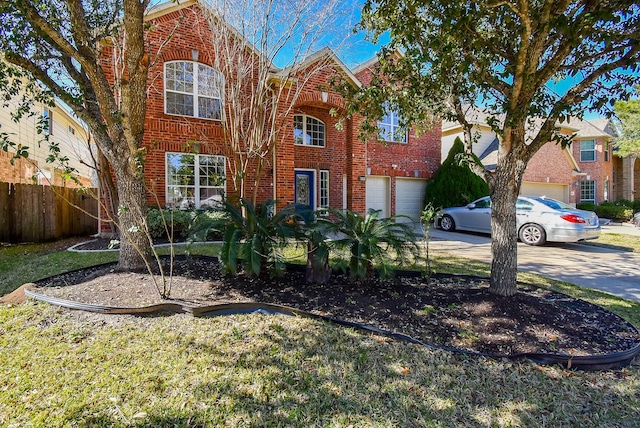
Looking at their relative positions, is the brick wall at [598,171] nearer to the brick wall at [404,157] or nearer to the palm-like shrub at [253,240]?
the brick wall at [404,157]

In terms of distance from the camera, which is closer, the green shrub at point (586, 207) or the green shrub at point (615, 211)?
the green shrub at point (615, 211)

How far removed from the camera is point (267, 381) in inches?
96.5

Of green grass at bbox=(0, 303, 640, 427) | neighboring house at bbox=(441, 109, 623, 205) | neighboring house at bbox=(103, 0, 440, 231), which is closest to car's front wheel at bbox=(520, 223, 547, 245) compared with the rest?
neighboring house at bbox=(103, 0, 440, 231)

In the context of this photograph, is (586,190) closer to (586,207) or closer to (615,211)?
(586,207)

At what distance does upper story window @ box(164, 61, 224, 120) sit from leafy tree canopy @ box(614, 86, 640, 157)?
16.5m

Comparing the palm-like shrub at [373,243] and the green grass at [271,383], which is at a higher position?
the palm-like shrub at [373,243]

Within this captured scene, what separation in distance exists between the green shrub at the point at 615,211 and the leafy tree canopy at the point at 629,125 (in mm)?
3562

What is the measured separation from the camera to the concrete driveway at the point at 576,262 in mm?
5445

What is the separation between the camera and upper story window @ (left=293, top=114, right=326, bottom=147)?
41.9 ft

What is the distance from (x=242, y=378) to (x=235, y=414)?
36 cm

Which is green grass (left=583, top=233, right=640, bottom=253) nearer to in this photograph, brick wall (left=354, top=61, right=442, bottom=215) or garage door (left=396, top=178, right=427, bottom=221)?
garage door (left=396, top=178, right=427, bottom=221)

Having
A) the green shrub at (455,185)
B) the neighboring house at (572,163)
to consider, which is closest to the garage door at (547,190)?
the neighboring house at (572,163)

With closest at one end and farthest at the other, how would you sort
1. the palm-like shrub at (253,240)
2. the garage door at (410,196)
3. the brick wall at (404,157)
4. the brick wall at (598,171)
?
the palm-like shrub at (253,240) < the brick wall at (404,157) < the garage door at (410,196) < the brick wall at (598,171)

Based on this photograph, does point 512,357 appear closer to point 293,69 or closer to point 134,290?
point 134,290
